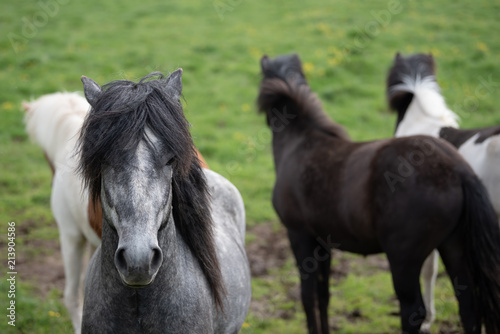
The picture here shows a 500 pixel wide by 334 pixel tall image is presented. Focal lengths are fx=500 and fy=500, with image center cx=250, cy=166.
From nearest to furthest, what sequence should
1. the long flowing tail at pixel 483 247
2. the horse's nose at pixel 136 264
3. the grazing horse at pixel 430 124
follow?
the horse's nose at pixel 136 264
the long flowing tail at pixel 483 247
the grazing horse at pixel 430 124

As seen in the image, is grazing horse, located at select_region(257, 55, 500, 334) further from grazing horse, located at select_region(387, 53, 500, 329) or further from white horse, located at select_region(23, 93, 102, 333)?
white horse, located at select_region(23, 93, 102, 333)

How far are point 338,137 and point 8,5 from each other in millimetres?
10158

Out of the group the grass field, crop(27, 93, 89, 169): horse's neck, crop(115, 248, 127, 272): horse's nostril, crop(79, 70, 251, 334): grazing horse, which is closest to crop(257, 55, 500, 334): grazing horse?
the grass field

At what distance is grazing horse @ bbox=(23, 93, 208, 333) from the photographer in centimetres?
357

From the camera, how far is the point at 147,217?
5.82ft

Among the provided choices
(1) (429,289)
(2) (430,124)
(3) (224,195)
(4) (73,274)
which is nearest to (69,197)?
(4) (73,274)

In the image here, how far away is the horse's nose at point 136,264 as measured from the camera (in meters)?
1.68

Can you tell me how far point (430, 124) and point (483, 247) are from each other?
1.95 m

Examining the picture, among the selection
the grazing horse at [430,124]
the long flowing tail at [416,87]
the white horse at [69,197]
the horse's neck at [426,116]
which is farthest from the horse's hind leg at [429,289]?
the white horse at [69,197]

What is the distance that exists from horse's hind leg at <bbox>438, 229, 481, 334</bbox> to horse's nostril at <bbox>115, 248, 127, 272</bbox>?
100.0 inches

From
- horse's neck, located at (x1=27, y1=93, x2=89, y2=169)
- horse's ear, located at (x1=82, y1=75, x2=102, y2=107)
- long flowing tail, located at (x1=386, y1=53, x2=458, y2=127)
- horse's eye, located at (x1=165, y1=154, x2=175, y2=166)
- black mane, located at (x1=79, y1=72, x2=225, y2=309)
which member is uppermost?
long flowing tail, located at (x1=386, y1=53, x2=458, y2=127)

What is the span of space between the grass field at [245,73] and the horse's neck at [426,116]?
1.55 m

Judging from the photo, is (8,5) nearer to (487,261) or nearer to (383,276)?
(383,276)

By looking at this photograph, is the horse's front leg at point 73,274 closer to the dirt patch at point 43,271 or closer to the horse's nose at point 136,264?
the dirt patch at point 43,271
